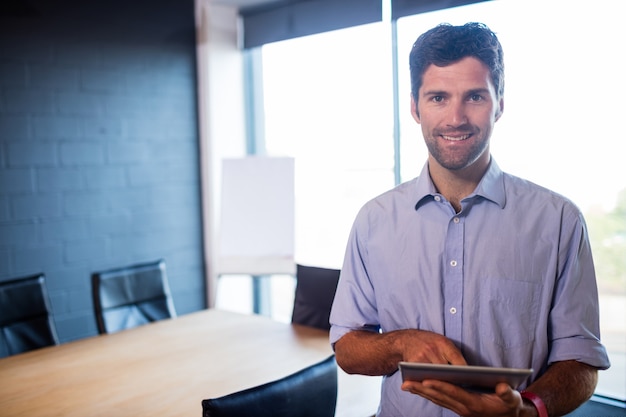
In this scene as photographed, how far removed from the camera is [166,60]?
476cm

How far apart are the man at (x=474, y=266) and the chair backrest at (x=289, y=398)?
19 centimetres

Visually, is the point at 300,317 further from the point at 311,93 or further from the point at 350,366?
the point at 311,93

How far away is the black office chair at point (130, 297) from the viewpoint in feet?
10.5

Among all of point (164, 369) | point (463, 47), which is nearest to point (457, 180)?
point (463, 47)

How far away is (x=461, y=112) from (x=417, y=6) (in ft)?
8.67

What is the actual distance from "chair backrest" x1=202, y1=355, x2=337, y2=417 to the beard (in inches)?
26.2

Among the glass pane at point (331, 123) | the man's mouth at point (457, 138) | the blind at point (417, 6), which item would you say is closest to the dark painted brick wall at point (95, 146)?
the glass pane at point (331, 123)

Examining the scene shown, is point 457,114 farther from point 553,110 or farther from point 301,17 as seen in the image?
point 301,17

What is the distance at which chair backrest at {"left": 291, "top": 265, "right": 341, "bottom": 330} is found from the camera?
3.07m

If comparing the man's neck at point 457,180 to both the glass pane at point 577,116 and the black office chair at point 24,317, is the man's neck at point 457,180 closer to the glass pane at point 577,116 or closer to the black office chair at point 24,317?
the glass pane at point 577,116

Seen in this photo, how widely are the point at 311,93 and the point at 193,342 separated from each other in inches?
100

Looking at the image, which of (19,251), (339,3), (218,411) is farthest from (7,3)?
(218,411)

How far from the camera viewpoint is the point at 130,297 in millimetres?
3354

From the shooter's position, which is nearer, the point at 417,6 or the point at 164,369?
the point at 164,369
